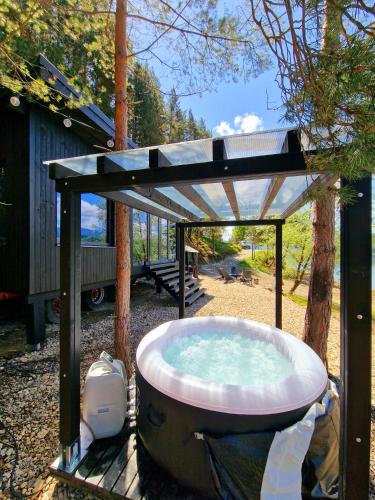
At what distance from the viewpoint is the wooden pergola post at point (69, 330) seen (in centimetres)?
170

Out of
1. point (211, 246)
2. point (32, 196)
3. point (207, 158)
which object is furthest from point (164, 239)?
point (211, 246)

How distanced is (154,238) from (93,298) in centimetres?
331

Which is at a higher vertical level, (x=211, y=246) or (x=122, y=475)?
(x=211, y=246)

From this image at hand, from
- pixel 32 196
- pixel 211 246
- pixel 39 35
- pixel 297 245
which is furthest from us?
pixel 211 246

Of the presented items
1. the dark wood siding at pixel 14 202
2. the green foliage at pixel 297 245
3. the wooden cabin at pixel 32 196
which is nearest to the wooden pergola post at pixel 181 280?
the wooden cabin at pixel 32 196

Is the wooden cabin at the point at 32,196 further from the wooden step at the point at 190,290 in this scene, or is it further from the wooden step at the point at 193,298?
the wooden step at the point at 190,290

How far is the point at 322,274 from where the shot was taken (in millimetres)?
3010

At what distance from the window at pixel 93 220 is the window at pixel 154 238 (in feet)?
8.32

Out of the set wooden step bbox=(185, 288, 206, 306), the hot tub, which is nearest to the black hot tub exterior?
the hot tub

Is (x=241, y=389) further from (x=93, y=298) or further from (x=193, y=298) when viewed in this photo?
(x=193, y=298)

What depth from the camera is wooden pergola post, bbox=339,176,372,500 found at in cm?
113

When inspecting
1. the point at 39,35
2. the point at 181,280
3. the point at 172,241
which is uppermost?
the point at 39,35

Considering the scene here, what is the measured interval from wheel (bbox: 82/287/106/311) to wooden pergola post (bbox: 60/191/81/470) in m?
4.56

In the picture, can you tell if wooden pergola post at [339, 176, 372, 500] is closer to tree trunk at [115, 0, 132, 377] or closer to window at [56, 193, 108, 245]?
tree trunk at [115, 0, 132, 377]
